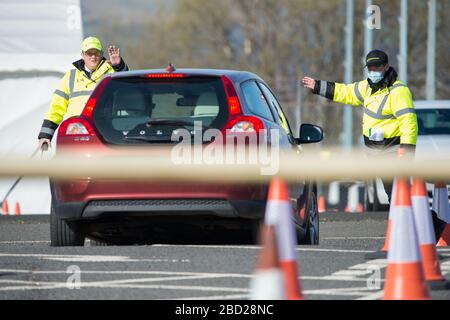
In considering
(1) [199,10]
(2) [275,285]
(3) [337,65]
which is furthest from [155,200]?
(1) [199,10]

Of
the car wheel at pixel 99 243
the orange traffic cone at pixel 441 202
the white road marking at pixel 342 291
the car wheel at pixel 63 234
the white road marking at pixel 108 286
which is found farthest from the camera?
the car wheel at pixel 99 243

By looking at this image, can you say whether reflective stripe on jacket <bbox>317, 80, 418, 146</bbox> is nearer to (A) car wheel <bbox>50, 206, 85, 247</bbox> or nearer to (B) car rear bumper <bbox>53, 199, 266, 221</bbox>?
(B) car rear bumper <bbox>53, 199, 266, 221</bbox>

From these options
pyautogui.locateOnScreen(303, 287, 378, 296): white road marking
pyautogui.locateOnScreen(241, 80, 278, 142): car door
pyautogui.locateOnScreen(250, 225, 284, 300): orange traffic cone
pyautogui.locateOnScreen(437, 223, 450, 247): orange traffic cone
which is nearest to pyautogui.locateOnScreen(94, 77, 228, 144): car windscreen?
pyautogui.locateOnScreen(241, 80, 278, 142): car door

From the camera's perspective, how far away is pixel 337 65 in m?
69.2

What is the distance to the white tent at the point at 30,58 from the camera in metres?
22.3

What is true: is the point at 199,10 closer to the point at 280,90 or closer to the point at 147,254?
the point at 280,90

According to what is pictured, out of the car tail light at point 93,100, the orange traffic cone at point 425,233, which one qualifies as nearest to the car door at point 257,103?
the car tail light at point 93,100

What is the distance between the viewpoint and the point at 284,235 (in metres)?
8.84

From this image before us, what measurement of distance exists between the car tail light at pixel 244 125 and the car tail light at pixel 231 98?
90 mm

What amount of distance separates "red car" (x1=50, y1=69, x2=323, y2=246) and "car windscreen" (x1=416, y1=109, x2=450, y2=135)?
862cm

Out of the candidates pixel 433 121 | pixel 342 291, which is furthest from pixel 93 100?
pixel 433 121

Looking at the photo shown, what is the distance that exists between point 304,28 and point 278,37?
1.24 metres

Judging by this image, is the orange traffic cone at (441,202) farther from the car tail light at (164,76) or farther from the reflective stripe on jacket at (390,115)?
the car tail light at (164,76)

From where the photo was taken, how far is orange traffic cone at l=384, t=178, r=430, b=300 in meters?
9.05
